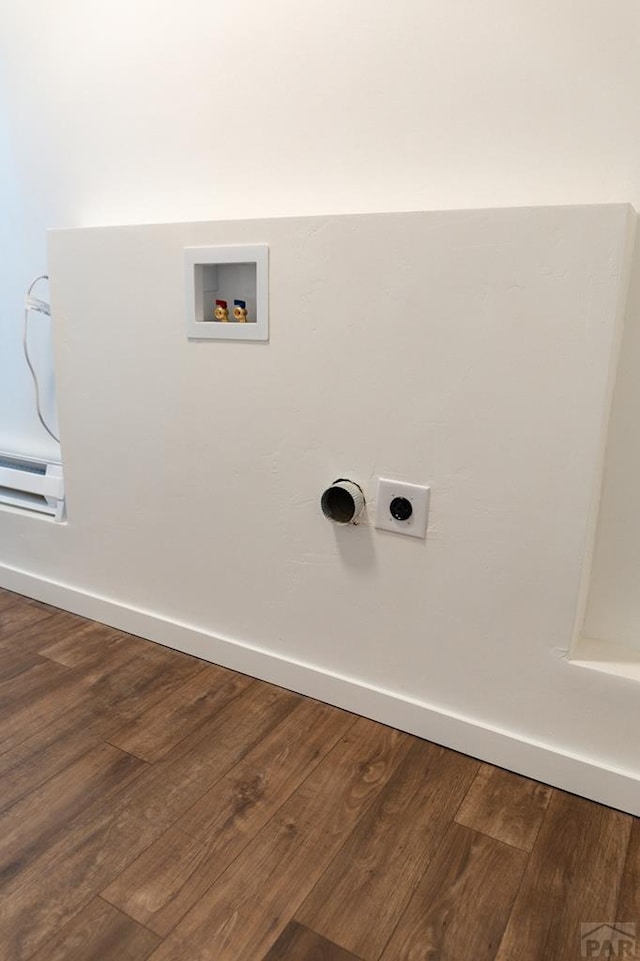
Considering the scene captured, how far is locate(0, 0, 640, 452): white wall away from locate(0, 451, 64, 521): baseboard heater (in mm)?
385

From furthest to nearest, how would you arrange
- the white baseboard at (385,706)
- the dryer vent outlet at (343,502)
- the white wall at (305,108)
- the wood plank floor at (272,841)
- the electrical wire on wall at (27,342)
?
the electrical wire on wall at (27,342), the dryer vent outlet at (343,502), the white baseboard at (385,706), the white wall at (305,108), the wood plank floor at (272,841)

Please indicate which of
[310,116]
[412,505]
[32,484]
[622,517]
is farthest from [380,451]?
[32,484]

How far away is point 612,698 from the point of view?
48.6 inches

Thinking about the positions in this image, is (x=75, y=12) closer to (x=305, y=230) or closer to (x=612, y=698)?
(x=305, y=230)

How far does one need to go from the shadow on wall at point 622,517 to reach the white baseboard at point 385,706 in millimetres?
271

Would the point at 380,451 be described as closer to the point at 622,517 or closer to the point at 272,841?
the point at 622,517

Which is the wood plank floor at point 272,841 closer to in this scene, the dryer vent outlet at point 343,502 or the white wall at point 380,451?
the white wall at point 380,451

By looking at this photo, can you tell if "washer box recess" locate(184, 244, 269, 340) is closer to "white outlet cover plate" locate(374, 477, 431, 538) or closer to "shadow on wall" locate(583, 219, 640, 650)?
"white outlet cover plate" locate(374, 477, 431, 538)

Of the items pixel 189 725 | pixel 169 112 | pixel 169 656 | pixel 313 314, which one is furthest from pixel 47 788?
pixel 169 112

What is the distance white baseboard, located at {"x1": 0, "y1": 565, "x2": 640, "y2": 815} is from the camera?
1268 millimetres

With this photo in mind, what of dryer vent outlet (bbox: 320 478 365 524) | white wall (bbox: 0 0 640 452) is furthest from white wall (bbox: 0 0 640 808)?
dryer vent outlet (bbox: 320 478 365 524)

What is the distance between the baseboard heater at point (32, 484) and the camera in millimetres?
1985

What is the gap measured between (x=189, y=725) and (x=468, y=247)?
1185mm

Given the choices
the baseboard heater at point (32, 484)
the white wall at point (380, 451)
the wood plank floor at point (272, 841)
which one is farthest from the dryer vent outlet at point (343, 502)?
the baseboard heater at point (32, 484)
